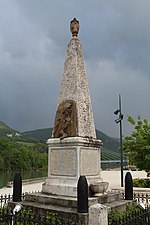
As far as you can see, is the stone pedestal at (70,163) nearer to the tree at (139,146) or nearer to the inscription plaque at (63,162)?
the inscription plaque at (63,162)

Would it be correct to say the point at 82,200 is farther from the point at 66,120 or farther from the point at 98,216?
the point at 66,120

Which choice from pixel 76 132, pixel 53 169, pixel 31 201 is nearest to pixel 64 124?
pixel 76 132

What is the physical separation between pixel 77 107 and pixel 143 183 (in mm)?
12348

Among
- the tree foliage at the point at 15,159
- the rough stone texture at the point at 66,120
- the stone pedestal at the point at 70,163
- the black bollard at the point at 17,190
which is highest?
the rough stone texture at the point at 66,120

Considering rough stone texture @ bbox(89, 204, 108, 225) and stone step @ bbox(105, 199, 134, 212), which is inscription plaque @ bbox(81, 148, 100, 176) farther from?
rough stone texture @ bbox(89, 204, 108, 225)

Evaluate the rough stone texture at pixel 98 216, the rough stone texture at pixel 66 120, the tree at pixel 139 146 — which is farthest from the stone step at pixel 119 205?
the tree at pixel 139 146

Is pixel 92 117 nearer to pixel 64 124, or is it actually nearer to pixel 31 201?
pixel 64 124

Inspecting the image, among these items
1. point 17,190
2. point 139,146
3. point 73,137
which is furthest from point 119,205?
point 139,146

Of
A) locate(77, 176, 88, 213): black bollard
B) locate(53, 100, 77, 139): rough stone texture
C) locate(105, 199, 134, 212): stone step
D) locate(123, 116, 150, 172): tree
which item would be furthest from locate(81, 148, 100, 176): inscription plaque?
locate(123, 116, 150, 172): tree

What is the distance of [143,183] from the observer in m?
19.0

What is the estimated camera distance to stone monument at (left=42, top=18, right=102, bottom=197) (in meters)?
8.22

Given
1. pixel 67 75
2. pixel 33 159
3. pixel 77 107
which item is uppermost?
pixel 67 75

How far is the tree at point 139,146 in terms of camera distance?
55.9 ft

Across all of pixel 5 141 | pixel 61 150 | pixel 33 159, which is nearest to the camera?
pixel 61 150
